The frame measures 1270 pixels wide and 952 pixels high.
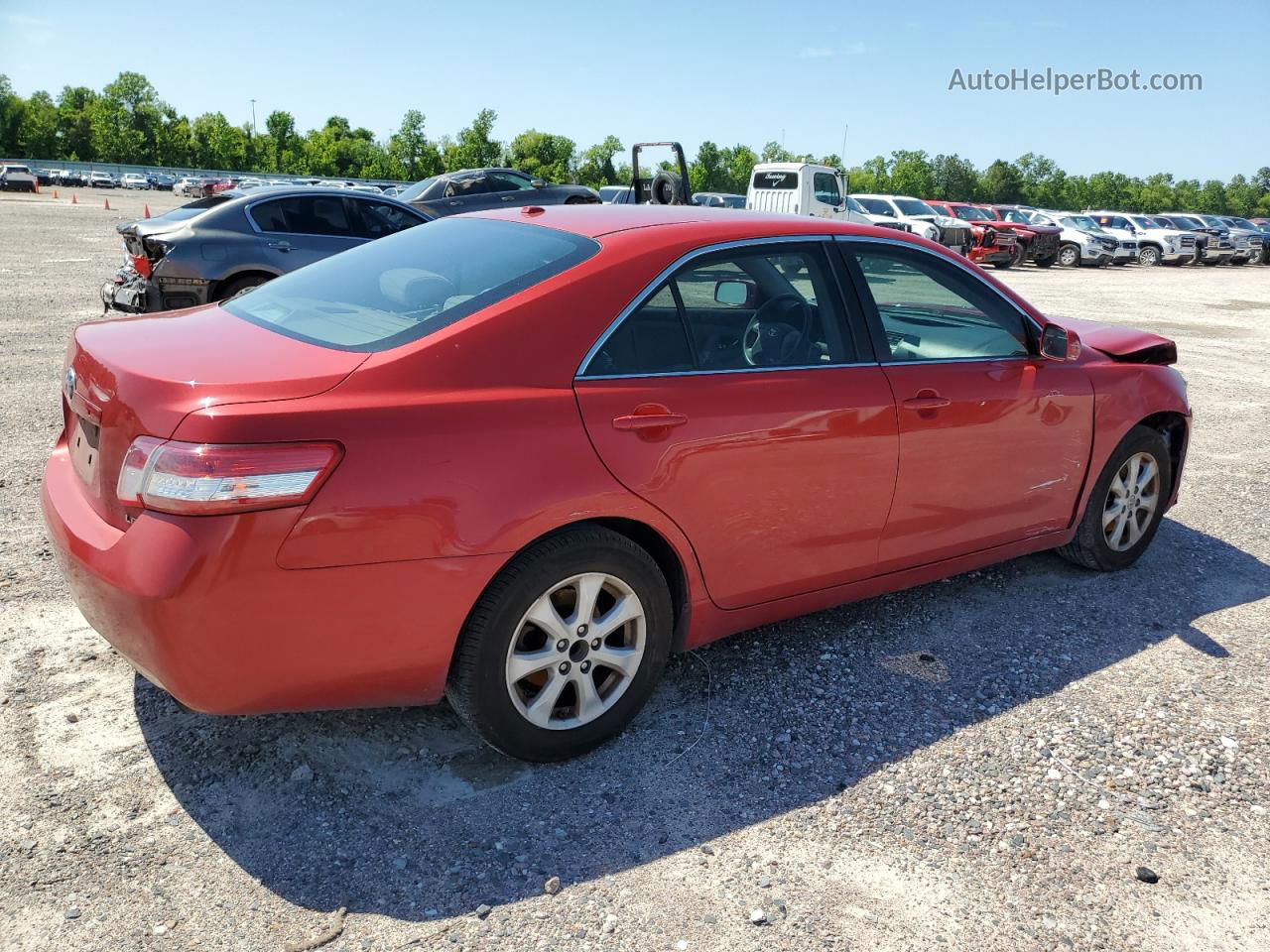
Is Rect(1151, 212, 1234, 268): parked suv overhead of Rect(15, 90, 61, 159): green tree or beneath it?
beneath

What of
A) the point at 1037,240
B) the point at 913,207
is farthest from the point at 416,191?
the point at 1037,240

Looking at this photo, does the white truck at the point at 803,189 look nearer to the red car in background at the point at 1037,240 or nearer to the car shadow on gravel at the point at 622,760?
the red car in background at the point at 1037,240

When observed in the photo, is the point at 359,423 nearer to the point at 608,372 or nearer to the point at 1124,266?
the point at 608,372

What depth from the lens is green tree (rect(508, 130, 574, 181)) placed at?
9256cm

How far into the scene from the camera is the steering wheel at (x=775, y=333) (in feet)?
10.8

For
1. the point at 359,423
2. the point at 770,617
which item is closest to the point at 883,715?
the point at 770,617

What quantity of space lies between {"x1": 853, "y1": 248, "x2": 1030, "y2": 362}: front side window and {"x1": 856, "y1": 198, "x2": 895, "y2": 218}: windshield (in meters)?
23.2

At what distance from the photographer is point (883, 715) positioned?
11.0 ft

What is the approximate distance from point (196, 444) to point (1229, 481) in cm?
636

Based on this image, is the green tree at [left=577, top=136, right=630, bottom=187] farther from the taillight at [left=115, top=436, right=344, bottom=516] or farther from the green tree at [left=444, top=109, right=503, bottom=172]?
the taillight at [left=115, top=436, right=344, bottom=516]

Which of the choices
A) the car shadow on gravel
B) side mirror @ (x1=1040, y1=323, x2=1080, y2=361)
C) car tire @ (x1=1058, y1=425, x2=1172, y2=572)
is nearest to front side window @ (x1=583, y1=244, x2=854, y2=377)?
side mirror @ (x1=1040, y1=323, x2=1080, y2=361)

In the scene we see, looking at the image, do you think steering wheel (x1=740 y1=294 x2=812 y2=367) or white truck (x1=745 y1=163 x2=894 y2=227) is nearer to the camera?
steering wheel (x1=740 y1=294 x2=812 y2=367)

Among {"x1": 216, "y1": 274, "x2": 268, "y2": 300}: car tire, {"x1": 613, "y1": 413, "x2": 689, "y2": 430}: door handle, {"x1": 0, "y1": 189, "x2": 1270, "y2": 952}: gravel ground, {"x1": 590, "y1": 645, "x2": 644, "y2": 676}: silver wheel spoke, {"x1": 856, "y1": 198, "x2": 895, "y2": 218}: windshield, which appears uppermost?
{"x1": 856, "y1": 198, "x2": 895, "y2": 218}: windshield

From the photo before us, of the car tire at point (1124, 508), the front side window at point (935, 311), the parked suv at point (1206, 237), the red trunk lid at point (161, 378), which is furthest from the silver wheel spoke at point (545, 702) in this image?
the parked suv at point (1206, 237)
